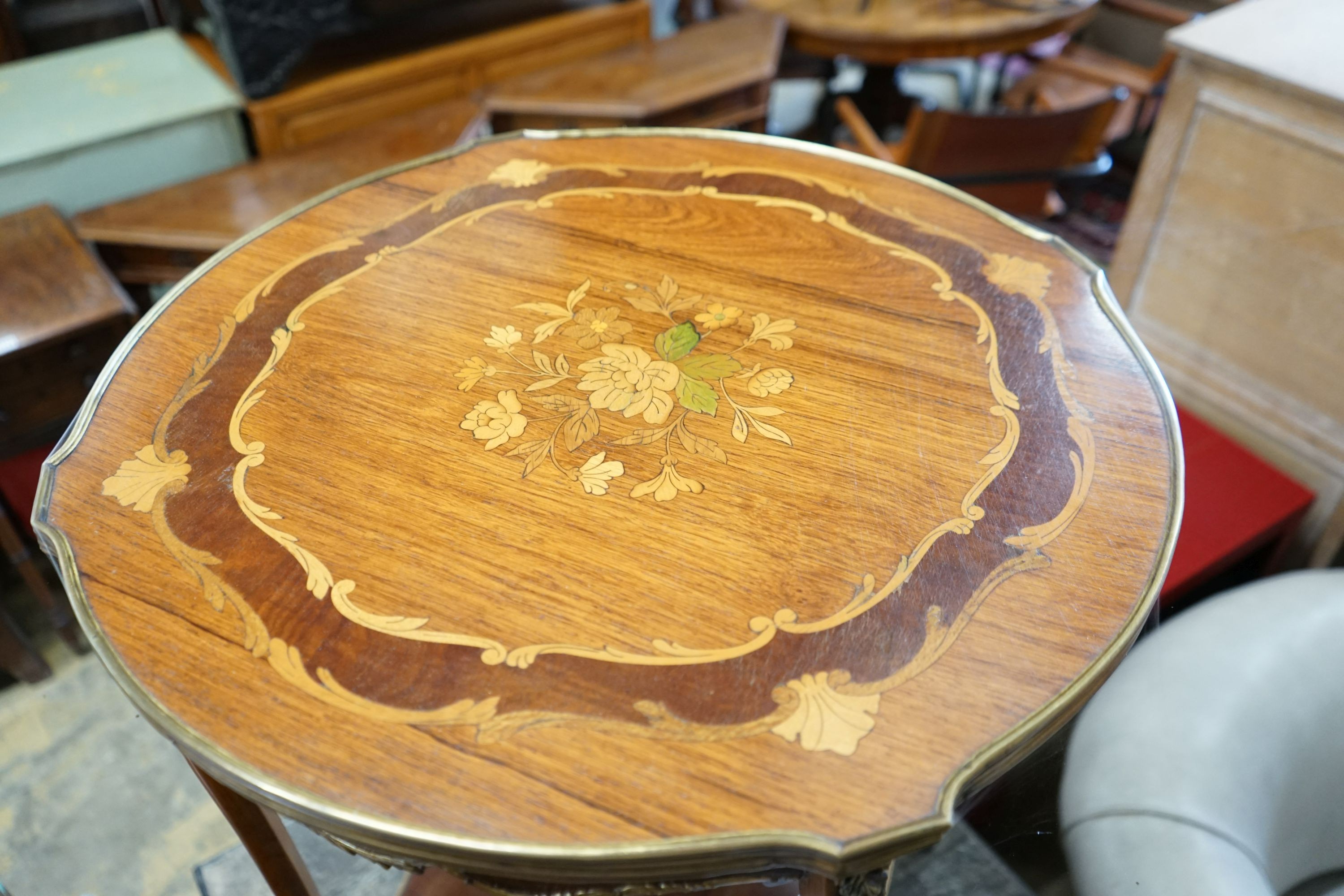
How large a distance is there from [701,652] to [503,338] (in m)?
0.43

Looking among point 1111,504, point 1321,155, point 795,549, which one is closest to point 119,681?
point 795,549

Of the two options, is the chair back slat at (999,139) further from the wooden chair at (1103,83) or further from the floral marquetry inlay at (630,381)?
the floral marquetry inlay at (630,381)

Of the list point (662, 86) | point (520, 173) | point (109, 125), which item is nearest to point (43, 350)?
point (109, 125)

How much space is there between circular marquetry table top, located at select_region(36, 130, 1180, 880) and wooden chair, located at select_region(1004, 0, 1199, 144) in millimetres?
1515

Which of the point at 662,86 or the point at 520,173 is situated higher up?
the point at 520,173

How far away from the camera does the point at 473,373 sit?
923 millimetres

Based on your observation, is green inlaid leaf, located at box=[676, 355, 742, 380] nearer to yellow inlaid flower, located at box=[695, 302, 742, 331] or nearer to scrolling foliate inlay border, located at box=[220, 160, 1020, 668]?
yellow inlaid flower, located at box=[695, 302, 742, 331]

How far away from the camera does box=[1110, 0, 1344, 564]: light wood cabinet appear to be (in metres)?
1.40

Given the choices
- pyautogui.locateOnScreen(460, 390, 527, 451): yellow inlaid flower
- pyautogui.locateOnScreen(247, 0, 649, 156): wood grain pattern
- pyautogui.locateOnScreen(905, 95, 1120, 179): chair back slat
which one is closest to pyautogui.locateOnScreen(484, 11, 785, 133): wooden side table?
pyautogui.locateOnScreen(247, 0, 649, 156): wood grain pattern

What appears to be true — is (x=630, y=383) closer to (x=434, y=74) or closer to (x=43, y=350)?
(x=43, y=350)

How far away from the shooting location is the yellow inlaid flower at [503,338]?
95 cm

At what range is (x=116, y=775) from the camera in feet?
4.75

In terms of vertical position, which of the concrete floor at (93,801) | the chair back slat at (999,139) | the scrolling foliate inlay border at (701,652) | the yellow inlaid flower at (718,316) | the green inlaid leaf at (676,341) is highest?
the yellow inlaid flower at (718,316)

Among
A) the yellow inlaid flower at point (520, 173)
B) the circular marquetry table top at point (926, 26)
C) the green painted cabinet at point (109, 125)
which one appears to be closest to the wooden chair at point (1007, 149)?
the circular marquetry table top at point (926, 26)
